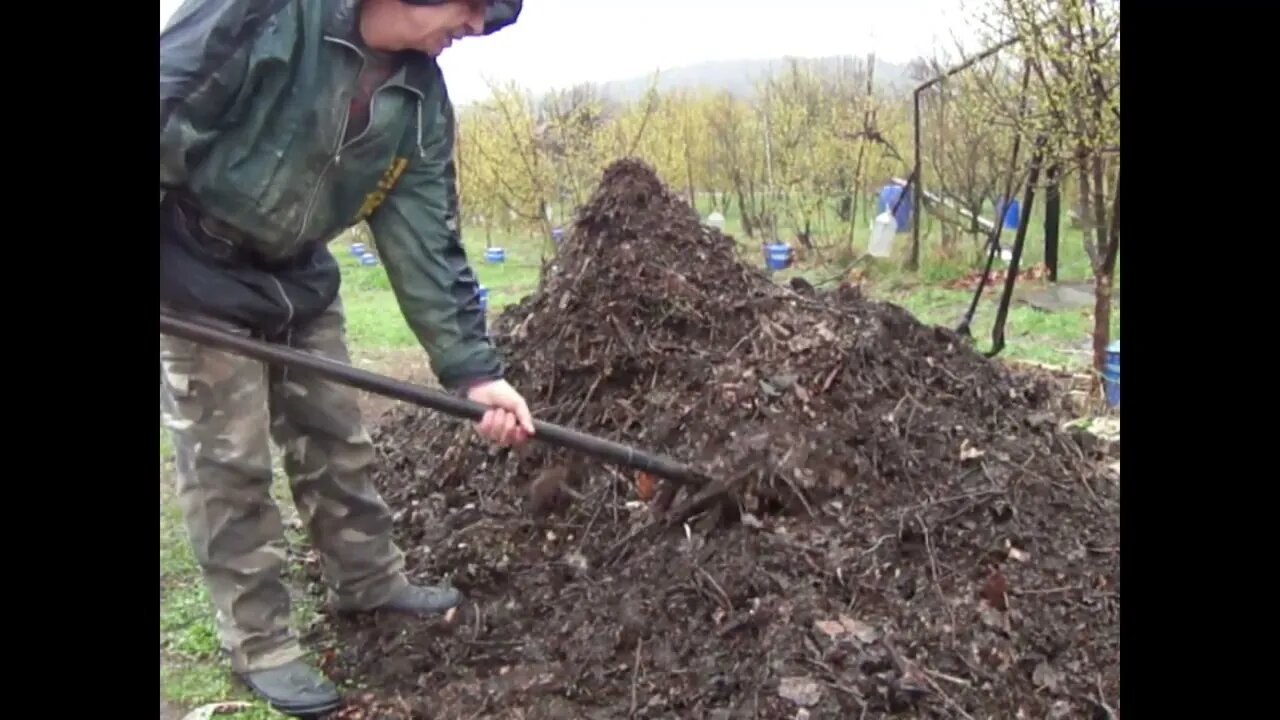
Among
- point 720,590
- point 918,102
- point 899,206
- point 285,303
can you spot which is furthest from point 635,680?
point 899,206

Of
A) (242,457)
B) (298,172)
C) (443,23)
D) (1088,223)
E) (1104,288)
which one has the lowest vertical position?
(242,457)

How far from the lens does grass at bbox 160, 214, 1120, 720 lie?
1.79 m

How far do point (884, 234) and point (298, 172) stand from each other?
10.6 feet

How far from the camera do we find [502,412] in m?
1.88

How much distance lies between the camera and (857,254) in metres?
4.27

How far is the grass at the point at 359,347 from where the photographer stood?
1795 millimetres

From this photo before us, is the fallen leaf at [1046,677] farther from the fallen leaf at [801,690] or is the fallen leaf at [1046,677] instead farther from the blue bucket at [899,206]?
the blue bucket at [899,206]

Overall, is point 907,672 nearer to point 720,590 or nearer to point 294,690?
point 720,590

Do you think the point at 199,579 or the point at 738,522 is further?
the point at 738,522

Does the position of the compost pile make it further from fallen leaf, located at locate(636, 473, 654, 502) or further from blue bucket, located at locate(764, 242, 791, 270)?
blue bucket, located at locate(764, 242, 791, 270)

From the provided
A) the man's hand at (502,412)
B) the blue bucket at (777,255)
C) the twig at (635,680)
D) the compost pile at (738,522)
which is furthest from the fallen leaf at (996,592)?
the blue bucket at (777,255)

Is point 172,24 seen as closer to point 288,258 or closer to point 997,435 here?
point 288,258

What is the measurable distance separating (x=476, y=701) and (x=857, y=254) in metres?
2.98

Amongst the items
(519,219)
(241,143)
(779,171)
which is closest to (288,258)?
(241,143)
